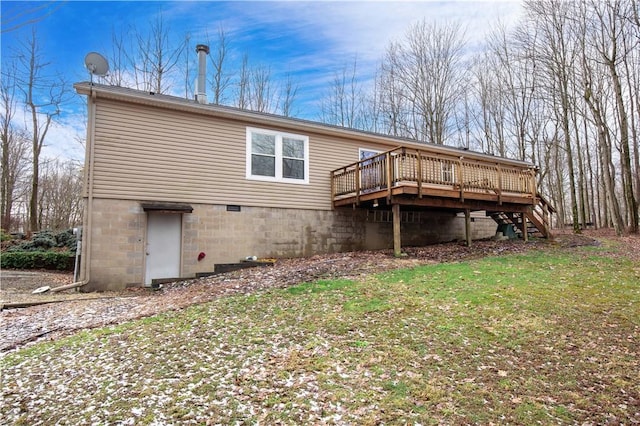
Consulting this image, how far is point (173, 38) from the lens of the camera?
21.8 meters

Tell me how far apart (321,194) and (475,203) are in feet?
18.1

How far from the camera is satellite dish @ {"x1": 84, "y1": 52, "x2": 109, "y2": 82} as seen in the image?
31.4 ft

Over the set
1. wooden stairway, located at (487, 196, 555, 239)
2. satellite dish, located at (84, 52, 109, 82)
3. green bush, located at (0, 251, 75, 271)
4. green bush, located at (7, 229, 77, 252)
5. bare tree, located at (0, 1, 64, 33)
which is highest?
satellite dish, located at (84, 52, 109, 82)

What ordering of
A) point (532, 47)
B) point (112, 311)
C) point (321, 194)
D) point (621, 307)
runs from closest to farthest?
point (621, 307) → point (112, 311) → point (321, 194) → point (532, 47)

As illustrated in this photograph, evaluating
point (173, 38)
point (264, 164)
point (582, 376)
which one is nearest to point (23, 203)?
point (173, 38)

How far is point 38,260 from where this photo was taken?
45.3 ft

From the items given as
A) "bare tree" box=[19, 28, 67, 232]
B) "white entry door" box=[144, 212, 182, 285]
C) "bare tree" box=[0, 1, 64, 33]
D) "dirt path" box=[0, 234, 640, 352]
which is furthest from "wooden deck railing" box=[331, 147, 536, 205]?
"bare tree" box=[19, 28, 67, 232]

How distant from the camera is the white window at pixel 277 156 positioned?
11.6m

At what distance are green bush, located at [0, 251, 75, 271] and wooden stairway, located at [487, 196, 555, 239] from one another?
17.5 m

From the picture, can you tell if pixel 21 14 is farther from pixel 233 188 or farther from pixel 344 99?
pixel 344 99

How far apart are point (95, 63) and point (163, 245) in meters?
5.22

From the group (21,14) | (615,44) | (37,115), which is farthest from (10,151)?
(615,44)

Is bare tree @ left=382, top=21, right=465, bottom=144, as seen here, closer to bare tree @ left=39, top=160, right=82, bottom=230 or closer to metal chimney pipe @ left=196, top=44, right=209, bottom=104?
metal chimney pipe @ left=196, top=44, right=209, bottom=104

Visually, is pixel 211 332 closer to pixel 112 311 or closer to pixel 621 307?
pixel 112 311
